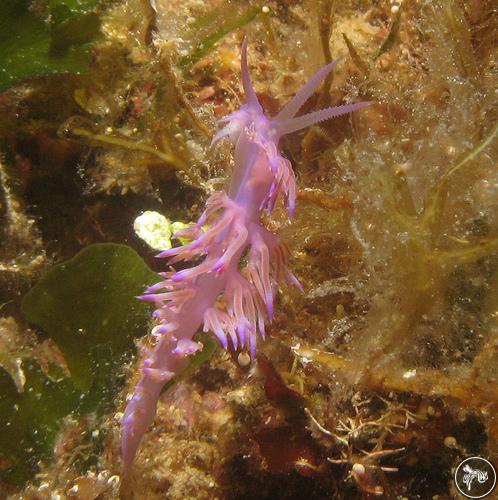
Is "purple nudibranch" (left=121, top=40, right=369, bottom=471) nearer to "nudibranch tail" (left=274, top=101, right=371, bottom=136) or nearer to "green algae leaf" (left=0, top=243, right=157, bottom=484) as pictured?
"nudibranch tail" (left=274, top=101, right=371, bottom=136)

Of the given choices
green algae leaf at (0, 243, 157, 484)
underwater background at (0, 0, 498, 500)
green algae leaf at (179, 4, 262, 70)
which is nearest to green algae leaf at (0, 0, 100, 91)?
underwater background at (0, 0, 498, 500)

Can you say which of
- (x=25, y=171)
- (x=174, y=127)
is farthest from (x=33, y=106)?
(x=174, y=127)

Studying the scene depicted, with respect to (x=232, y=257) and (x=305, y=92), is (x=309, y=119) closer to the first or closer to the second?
(x=305, y=92)

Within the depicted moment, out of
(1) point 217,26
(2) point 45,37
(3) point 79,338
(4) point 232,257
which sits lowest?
(3) point 79,338

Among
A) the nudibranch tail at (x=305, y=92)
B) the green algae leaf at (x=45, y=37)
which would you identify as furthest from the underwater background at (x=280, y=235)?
the nudibranch tail at (x=305, y=92)

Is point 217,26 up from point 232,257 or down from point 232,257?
up

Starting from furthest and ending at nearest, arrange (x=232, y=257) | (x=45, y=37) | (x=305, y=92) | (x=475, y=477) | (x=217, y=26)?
1. (x=217, y=26)
2. (x=45, y=37)
3. (x=475, y=477)
4. (x=232, y=257)
5. (x=305, y=92)

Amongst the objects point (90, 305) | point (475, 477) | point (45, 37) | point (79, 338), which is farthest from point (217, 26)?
point (475, 477)

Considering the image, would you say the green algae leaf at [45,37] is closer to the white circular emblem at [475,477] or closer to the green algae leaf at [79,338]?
the green algae leaf at [79,338]
